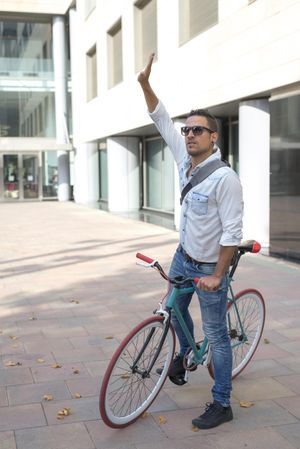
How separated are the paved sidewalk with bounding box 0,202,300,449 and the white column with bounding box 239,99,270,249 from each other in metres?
0.87

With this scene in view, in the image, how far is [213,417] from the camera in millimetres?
3406

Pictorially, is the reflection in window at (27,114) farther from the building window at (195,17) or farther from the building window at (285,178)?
the building window at (285,178)

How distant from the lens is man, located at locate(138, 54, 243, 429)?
3.17 m

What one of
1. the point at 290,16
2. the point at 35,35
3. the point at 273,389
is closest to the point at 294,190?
the point at 290,16

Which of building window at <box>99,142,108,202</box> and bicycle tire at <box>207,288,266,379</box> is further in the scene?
building window at <box>99,142,108,202</box>

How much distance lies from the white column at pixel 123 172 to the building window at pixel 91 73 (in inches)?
141

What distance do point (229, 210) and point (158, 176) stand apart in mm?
17094

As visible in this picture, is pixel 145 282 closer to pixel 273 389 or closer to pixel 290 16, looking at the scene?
pixel 273 389

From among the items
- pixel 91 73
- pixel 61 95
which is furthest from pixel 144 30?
pixel 61 95

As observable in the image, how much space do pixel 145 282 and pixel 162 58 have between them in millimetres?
8518

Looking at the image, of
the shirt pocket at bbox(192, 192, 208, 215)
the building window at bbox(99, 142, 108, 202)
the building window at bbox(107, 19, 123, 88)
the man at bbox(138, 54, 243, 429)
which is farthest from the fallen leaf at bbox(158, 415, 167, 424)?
the building window at bbox(99, 142, 108, 202)

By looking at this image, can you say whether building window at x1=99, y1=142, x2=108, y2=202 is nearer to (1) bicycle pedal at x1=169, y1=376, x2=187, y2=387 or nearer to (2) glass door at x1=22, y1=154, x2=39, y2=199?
(2) glass door at x1=22, y1=154, x2=39, y2=199

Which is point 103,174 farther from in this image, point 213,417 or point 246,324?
point 213,417

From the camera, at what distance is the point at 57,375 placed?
4.30m
